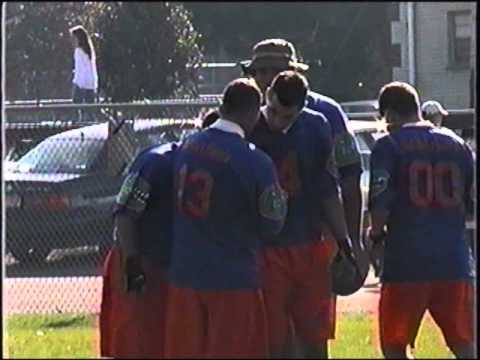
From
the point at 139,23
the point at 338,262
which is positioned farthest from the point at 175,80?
the point at 338,262

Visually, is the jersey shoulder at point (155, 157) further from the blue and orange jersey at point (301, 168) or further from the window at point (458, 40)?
the window at point (458, 40)

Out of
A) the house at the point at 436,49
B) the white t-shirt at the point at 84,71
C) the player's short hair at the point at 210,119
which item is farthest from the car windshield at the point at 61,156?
the player's short hair at the point at 210,119

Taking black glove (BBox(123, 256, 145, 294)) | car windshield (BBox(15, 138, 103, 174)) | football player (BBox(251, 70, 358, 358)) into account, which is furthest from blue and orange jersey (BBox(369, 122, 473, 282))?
car windshield (BBox(15, 138, 103, 174))

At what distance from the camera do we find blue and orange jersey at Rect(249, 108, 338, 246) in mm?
7617

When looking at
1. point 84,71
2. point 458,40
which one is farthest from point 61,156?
point 458,40

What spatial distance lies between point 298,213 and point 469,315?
102 centimetres

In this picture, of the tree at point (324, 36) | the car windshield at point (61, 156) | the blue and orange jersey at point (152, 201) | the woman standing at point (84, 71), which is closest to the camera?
the blue and orange jersey at point (152, 201)

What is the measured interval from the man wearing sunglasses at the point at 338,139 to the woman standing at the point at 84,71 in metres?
7.49

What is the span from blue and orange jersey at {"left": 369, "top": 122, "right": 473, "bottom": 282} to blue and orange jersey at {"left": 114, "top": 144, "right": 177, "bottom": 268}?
1.06 metres

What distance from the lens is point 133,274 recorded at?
730cm

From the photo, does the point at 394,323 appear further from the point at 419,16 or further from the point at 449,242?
the point at 419,16

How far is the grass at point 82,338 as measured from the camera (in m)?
8.53

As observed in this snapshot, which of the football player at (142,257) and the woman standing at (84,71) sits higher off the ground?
the woman standing at (84,71)

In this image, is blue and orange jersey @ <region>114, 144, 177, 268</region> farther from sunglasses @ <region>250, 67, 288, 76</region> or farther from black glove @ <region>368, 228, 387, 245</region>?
black glove @ <region>368, 228, 387, 245</region>
